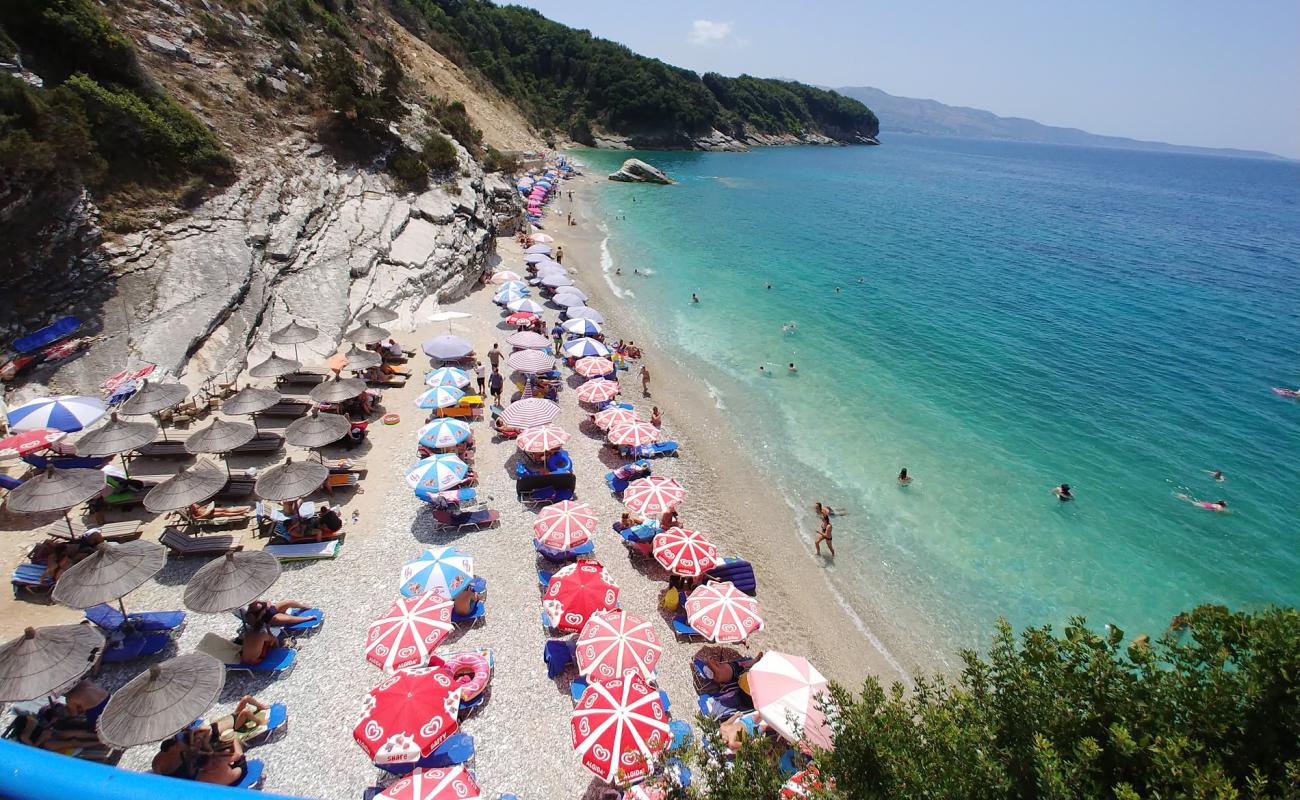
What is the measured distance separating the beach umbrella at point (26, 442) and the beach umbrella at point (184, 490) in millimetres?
4423

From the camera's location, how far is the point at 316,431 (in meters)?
15.7

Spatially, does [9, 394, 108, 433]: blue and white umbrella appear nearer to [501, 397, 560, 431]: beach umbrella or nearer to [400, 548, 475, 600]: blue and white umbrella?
[400, 548, 475, 600]: blue and white umbrella

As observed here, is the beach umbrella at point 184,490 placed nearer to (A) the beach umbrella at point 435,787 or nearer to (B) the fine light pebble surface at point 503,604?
(B) the fine light pebble surface at point 503,604

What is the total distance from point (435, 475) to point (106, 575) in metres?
6.52

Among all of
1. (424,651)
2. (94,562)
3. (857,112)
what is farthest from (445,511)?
(857,112)

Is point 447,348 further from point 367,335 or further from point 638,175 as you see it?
point 638,175

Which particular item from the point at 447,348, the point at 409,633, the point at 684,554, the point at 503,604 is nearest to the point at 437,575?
the point at 409,633

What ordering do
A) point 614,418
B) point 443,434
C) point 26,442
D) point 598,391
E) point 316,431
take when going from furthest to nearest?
point 598,391 < point 614,418 < point 443,434 < point 316,431 < point 26,442

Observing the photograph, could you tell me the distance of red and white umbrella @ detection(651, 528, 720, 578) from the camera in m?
14.1

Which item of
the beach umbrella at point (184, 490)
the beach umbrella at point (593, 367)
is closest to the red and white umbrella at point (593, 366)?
the beach umbrella at point (593, 367)

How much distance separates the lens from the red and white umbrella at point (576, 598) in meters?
12.2

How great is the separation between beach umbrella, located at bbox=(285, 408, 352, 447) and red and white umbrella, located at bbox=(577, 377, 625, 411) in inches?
333

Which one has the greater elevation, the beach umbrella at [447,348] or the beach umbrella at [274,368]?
the beach umbrella at [274,368]

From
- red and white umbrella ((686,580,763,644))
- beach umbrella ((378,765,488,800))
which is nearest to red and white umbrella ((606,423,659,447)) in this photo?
red and white umbrella ((686,580,763,644))
